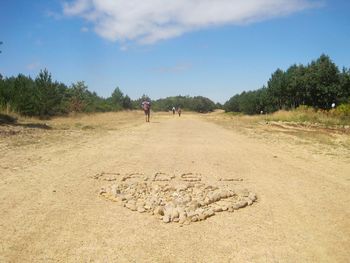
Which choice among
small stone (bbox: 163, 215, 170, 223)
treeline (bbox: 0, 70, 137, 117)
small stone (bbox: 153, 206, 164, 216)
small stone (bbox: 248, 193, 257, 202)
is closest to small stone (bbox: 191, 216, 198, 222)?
small stone (bbox: 163, 215, 170, 223)

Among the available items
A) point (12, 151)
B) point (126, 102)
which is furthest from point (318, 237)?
point (126, 102)

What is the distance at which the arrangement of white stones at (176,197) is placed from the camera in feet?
17.5

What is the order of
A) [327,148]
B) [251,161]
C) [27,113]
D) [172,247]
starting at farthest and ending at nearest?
[27,113], [327,148], [251,161], [172,247]

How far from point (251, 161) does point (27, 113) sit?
22755 mm

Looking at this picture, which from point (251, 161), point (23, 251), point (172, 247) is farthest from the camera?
point (251, 161)

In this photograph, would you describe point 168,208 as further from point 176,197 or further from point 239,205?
point 239,205

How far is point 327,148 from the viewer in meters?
13.3

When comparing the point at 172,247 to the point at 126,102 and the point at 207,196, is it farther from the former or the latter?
the point at 126,102

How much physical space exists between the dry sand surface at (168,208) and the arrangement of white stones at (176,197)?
0.02 meters

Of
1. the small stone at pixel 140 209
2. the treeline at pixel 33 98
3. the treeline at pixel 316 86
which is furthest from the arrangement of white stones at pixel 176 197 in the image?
the treeline at pixel 316 86

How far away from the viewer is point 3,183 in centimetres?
654

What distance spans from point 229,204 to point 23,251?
120 inches

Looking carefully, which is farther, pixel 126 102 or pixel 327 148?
pixel 126 102

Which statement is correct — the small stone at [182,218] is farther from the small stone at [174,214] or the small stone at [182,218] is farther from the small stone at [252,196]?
the small stone at [252,196]
